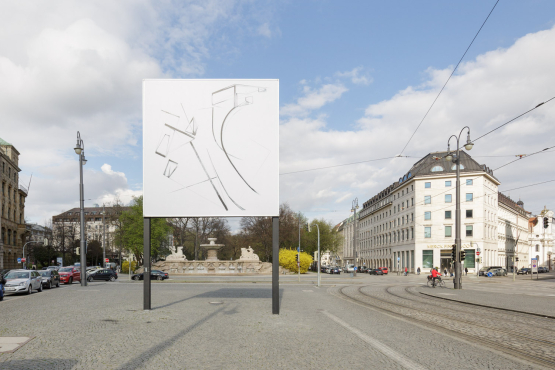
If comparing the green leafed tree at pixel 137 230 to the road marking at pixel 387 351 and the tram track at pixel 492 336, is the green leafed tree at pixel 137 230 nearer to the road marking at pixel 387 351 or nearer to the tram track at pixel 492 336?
the tram track at pixel 492 336

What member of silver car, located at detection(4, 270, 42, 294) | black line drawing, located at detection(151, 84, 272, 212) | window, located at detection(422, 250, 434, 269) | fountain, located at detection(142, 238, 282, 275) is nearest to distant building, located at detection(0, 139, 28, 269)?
fountain, located at detection(142, 238, 282, 275)

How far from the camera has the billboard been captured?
14.2 m

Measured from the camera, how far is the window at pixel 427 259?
70.2 meters

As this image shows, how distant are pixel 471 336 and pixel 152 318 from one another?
8292 millimetres

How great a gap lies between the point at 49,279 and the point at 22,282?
5885 mm

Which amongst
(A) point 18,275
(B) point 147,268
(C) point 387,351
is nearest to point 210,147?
(B) point 147,268

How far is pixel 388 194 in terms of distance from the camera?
9362 centimetres

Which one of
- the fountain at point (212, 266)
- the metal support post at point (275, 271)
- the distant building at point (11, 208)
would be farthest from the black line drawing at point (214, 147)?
the distant building at point (11, 208)

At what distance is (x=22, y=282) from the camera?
75.2 ft

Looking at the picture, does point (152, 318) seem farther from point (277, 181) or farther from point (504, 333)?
point (504, 333)

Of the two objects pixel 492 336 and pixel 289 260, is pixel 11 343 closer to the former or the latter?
pixel 492 336

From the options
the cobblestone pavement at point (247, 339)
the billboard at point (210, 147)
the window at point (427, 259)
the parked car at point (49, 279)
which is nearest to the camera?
the cobblestone pavement at point (247, 339)

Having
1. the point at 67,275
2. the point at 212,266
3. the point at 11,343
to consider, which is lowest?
the point at 212,266

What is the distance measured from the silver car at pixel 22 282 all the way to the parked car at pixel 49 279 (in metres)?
2.09
